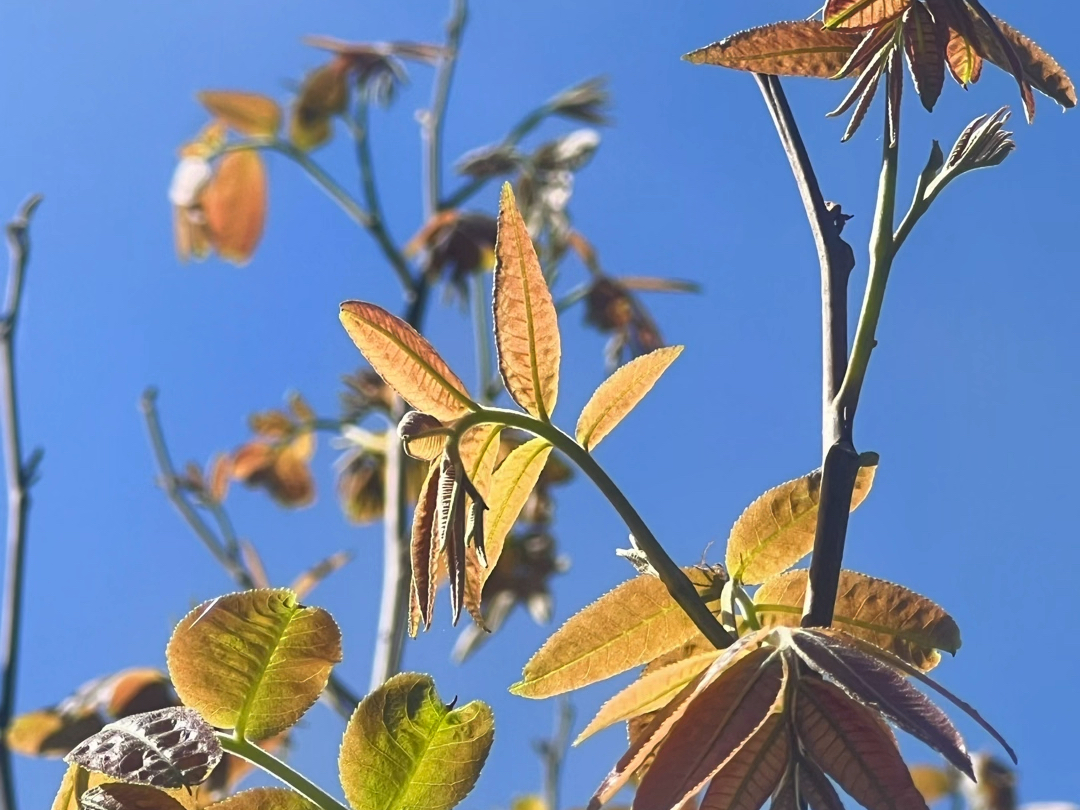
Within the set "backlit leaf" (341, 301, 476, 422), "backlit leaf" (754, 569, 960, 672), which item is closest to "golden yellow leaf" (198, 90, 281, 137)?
"backlit leaf" (341, 301, 476, 422)

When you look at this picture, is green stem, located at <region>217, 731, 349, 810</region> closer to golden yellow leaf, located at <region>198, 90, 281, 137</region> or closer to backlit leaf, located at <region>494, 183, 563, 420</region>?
backlit leaf, located at <region>494, 183, 563, 420</region>

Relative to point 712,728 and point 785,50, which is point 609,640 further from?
point 785,50

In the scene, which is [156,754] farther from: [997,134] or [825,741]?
[997,134]

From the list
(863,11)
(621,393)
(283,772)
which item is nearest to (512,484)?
(621,393)

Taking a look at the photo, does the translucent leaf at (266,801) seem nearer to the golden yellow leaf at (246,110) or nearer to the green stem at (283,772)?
the green stem at (283,772)

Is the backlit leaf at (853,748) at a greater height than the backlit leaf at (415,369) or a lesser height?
lesser

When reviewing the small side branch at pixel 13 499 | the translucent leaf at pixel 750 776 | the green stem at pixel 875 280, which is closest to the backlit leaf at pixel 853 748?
the translucent leaf at pixel 750 776
